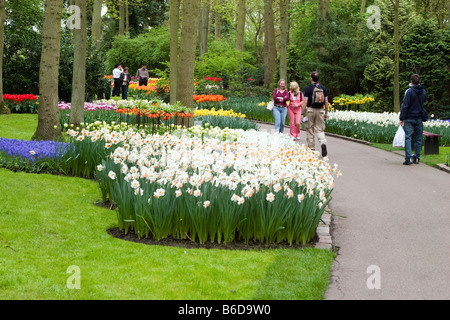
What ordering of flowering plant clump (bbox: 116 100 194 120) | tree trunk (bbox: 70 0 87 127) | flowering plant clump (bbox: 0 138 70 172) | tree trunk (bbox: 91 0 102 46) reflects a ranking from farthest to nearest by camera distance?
tree trunk (bbox: 91 0 102 46)
tree trunk (bbox: 70 0 87 127)
flowering plant clump (bbox: 116 100 194 120)
flowering plant clump (bbox: 0 138 70 172)

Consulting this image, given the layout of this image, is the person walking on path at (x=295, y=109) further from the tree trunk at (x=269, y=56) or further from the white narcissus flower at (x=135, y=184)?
the tree trunk at (x=269, y=56)

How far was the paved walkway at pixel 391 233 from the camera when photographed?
17.7 feet

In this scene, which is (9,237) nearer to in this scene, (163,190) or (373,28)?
(163,190)

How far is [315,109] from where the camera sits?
1404 cm

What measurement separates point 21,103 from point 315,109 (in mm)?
11353

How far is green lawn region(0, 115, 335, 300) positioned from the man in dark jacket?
778 centimetres

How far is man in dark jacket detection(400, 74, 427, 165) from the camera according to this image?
44.5 ft

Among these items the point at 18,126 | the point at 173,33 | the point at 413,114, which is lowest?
the point at 18,126

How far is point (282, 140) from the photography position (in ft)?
39.7

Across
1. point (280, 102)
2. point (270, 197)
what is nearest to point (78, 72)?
point (280, 102)


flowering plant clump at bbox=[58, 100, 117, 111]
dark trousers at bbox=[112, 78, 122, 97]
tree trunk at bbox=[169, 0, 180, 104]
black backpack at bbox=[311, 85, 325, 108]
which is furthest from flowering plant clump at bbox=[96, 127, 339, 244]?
dark trousers at bbox=[112, 78, 122, 97]

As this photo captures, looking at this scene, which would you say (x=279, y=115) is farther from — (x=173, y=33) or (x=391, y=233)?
(x=391, y=233)

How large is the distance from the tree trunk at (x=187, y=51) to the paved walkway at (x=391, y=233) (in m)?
4.44

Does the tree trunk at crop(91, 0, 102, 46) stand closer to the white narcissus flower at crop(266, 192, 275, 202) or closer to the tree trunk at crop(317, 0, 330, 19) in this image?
the tree trunk at crop(317, 0, 330, 19)
